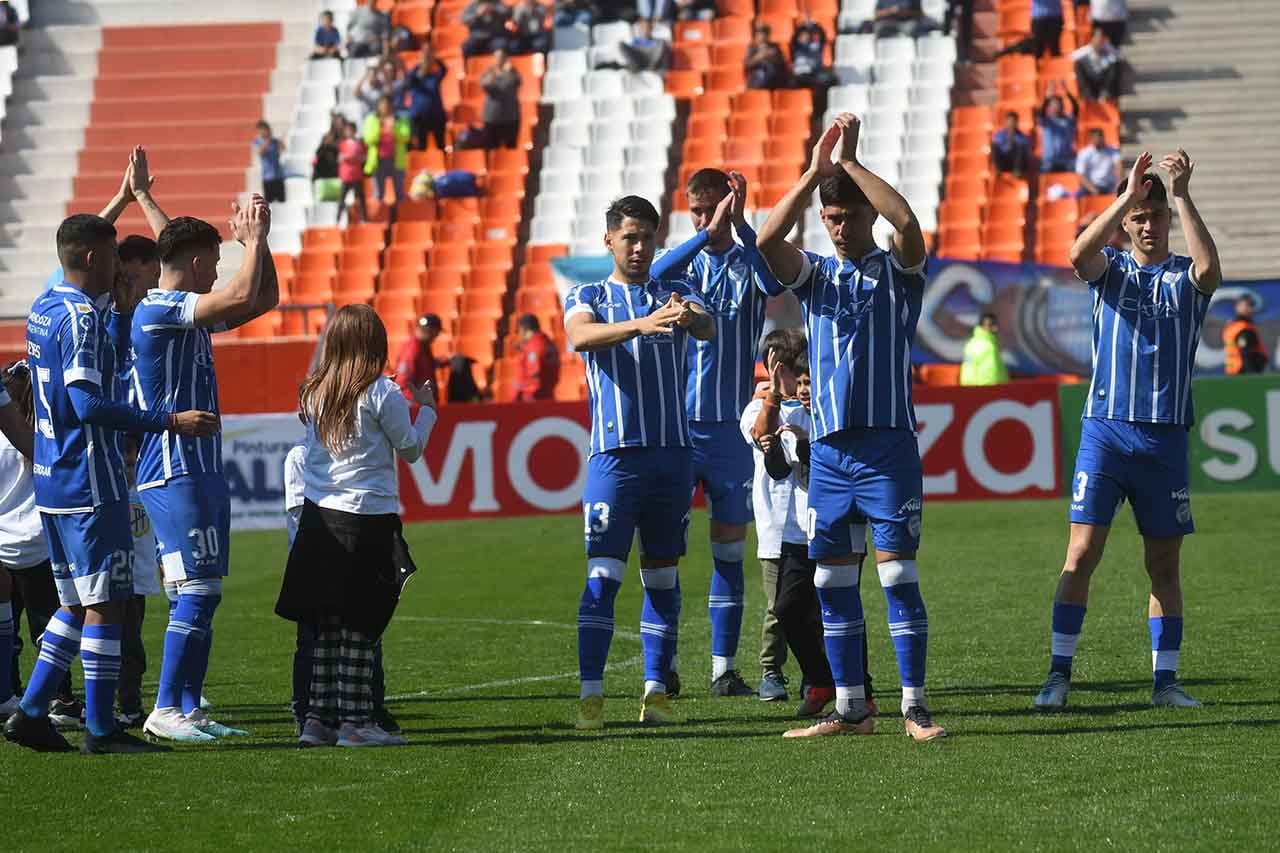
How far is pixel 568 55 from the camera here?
3173 cm

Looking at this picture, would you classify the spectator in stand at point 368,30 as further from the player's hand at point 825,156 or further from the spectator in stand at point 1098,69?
the player's hand at point 825,156

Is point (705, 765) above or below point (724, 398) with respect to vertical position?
below

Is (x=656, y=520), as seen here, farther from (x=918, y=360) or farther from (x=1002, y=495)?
(x=918, y=360)

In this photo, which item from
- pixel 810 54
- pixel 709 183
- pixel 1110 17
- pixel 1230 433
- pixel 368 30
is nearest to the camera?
pixel 709 183

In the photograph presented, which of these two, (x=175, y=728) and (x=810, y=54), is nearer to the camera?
(x=175, y=728)

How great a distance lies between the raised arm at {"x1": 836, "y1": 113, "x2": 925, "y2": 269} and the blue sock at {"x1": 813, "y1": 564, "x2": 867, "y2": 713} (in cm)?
135

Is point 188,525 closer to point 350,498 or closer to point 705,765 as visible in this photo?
point 350,498

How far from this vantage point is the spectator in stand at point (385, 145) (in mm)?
30266

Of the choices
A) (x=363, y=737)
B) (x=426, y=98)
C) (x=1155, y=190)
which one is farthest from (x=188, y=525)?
(x=426, y=98)

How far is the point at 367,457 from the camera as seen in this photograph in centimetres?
818

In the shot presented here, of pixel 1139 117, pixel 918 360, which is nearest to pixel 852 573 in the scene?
pixel 918 360

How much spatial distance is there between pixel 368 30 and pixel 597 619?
999 inches

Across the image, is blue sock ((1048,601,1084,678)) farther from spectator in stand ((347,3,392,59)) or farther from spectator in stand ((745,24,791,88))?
spectator in stand ((347,3,392,59))

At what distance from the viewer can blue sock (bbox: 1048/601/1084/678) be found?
29.7 feet
